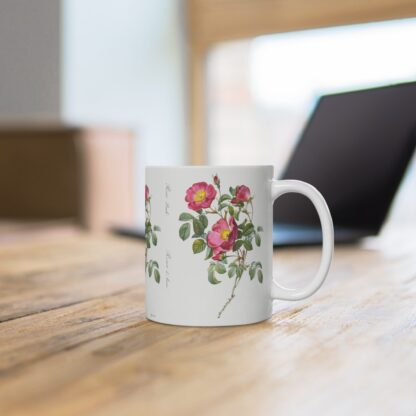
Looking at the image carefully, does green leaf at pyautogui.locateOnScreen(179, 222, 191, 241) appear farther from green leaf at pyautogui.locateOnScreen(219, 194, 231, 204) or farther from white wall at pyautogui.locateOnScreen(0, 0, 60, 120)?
white wall at pyautogui.locateOnScreen(0, 0, 60, 120)

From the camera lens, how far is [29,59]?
6.71 feet

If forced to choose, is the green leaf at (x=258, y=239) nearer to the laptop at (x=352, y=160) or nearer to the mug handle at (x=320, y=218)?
the mug handle at (x=320, y=218)

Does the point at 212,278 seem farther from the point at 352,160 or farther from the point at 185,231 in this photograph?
the point at 352,160

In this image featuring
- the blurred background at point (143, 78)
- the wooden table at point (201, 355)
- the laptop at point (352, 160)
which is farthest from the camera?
the blurred background at point (143, 78)

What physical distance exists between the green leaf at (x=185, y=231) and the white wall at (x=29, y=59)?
1531mm

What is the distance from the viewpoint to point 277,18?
2.11m

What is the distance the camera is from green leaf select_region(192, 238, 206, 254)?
0.58 metres

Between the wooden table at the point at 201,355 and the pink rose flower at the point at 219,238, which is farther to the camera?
the pink rose flower at the point at 219,238

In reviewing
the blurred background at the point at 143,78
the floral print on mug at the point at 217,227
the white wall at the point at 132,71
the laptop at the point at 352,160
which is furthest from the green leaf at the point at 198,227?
the white wall at the point at 132,71

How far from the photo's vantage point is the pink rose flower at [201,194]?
579mm

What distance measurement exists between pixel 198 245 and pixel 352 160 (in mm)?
687

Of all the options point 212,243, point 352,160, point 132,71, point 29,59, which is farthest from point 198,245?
point 132,71

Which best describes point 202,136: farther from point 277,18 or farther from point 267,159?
point 277,18

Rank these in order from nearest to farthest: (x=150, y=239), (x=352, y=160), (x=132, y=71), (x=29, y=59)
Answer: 1. (x=150, y=239)
2. (x=352, y=160)
3. (x=29, y=59)
4. (x=132, y=71)
